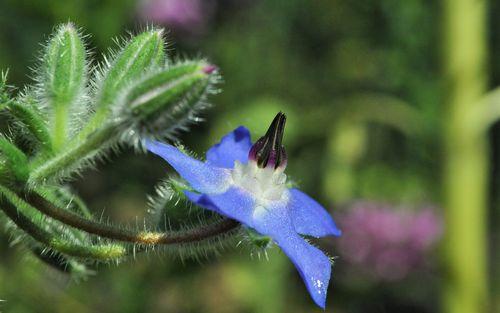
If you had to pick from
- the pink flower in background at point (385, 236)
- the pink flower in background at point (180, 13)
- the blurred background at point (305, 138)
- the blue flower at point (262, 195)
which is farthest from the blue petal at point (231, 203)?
the pink flower in background at point (385, 236)

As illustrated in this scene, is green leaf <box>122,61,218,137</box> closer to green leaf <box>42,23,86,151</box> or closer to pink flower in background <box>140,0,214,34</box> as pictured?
green leaf <box>42,23,86,151</box>

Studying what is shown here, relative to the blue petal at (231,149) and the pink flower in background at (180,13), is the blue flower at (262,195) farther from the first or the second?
the pink flower in background at (180,13)

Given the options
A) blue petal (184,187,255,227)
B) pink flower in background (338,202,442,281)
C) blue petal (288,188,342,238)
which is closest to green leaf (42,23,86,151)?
blue petal (184,187,255,227)

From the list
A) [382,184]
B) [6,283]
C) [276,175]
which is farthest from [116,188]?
[276,175]

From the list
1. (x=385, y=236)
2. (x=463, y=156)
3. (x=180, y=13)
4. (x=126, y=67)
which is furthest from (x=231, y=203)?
(x=385, y=236)

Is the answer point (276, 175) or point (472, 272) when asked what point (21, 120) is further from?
point (472, 272)

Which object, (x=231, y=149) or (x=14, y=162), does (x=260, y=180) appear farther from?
(x=14, y=162)

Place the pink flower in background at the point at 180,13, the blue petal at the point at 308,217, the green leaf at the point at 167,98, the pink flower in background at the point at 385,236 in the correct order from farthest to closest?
1. the pink flower in background at the point at 385,236
2. the pink flower in background at the point at 180,13
3. the blue petal at the point at 308,217
4. the green leaf at the point at 167,98
